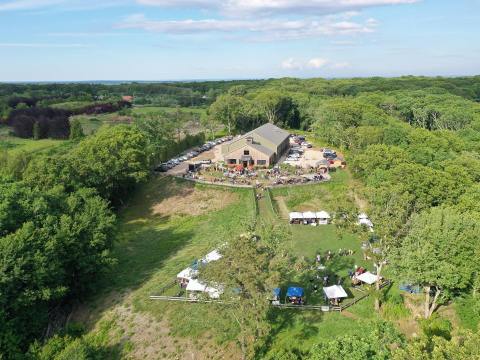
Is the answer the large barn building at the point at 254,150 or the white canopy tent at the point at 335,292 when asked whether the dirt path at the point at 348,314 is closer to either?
the white canopy tent at the point at 335,292

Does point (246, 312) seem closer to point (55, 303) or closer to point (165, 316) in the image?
point (165, 316)


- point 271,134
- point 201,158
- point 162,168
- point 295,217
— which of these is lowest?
point 295,217

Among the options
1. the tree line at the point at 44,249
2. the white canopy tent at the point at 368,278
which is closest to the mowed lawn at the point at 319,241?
the white canopy tent at the point at 368,278

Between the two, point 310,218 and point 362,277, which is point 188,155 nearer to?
point 310,218

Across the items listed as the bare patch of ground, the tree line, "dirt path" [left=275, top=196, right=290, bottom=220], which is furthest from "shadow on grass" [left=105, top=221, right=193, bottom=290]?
"dirt path" [left=275, top=196, right=290, bottom=220]

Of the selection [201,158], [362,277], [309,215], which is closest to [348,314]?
[362,277]

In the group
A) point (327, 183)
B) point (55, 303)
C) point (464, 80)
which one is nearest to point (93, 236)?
point (55, 303)

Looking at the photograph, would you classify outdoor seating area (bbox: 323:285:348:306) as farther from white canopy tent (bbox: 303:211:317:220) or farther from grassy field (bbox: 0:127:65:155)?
grassy field (bbox: 0:127:65:155)
